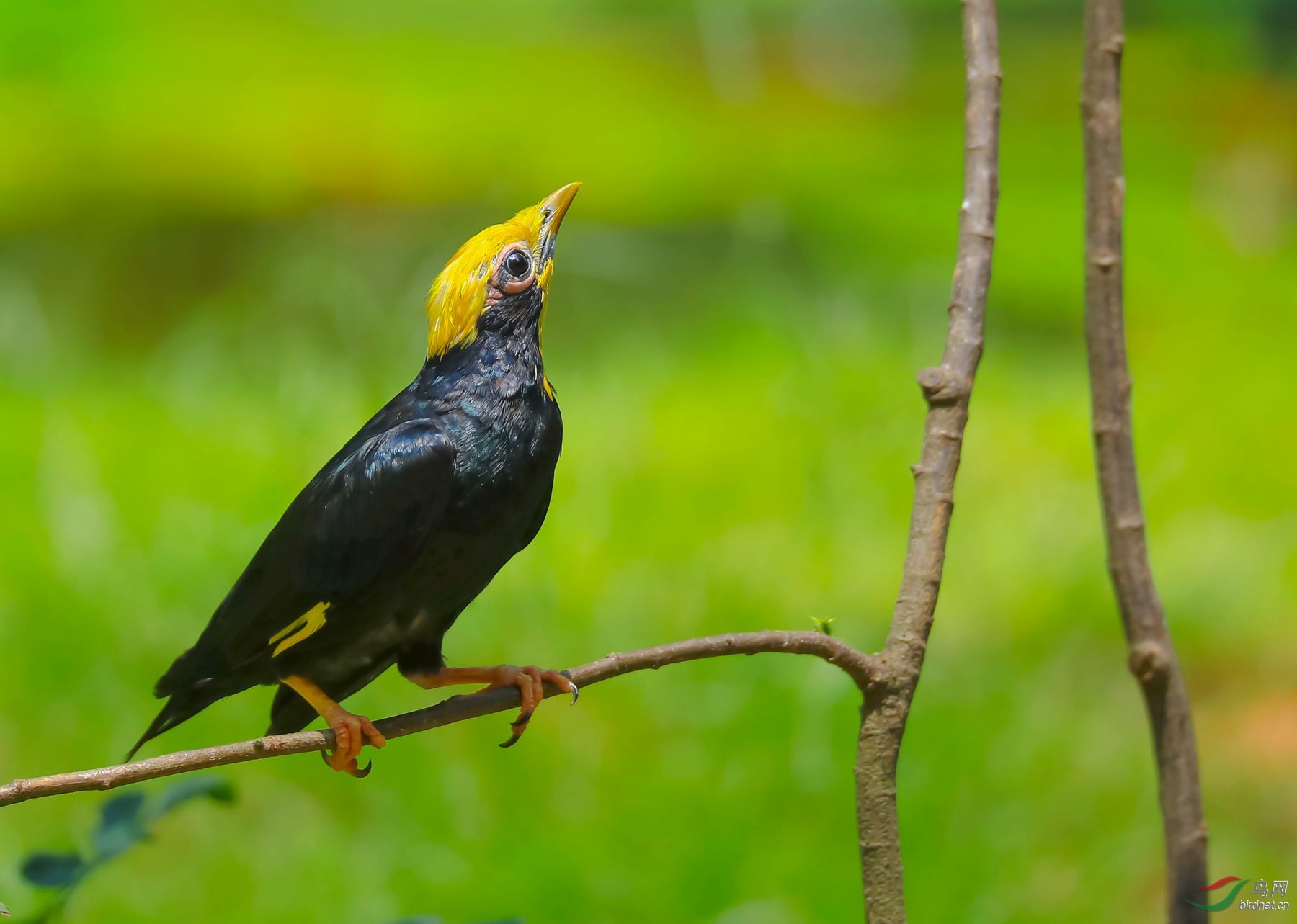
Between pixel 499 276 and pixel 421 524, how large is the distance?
0.93 feet

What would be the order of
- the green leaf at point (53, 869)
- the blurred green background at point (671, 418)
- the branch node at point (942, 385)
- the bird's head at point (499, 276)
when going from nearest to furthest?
the branch node at point (942, 385)
the green leaf at point (53, 869)
the bird's head at point (499, 276)
the blurred green background at point (671, 418)

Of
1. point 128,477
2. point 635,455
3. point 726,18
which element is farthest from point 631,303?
point 128,477

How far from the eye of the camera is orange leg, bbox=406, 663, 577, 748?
125 cm

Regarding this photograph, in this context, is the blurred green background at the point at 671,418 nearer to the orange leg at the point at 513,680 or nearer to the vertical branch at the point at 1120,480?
the orange leg at the point at 513,680

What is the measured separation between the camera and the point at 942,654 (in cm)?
263

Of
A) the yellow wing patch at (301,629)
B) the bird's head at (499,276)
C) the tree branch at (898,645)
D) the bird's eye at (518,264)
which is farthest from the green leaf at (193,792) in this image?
the bird's eye at (518,264)

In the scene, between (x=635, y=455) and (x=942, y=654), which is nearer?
(x=942, y=654)

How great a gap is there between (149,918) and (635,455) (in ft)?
4.62

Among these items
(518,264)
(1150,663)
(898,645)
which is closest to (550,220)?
(518,264)

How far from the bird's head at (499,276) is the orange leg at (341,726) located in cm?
37

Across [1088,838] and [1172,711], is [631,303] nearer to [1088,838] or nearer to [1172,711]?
[1088,838]

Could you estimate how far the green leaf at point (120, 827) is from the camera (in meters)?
1.21

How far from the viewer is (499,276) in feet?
4.38

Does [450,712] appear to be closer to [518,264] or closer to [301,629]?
[301,629]
